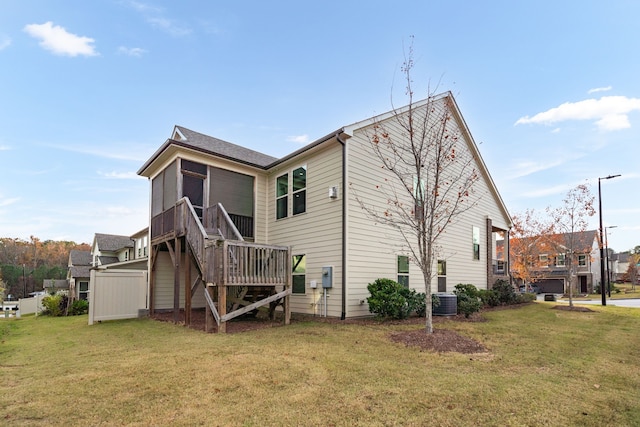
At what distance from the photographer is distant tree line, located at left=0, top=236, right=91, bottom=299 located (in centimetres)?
4452

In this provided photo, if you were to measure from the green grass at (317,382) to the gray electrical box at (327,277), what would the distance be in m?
2.70

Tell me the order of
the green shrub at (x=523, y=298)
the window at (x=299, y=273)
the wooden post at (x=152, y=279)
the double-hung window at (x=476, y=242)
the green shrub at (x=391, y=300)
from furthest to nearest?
the green shrub at (x=523, y=298) < the double-hung window at (x=476, y=242) < the wooden post at (x=152, y=279) < the window at (x=299, y=273) < the green shrub at (x=391, y=300)

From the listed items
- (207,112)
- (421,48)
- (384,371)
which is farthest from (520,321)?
(207,112)

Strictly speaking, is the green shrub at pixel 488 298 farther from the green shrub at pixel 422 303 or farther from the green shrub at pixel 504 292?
the green shrub at pixel 422 303

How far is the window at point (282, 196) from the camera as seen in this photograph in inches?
513

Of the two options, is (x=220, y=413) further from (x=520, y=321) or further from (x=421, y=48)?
(x=520, y=321)

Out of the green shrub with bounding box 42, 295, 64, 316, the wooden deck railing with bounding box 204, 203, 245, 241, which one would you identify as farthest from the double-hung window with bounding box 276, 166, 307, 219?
the green shrub with bounding box 42, 295, 64, 316

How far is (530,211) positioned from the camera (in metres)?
27.6

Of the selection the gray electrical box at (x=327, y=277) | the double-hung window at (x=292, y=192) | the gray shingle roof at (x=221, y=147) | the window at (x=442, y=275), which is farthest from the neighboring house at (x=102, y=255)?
the window at (x=442, y=275)

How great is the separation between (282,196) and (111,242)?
2331cm

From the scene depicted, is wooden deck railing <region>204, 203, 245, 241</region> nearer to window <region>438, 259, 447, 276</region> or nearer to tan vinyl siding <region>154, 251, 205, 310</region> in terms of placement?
Answer: tan vinyl siding <region>154, 251, 205, 310</region>

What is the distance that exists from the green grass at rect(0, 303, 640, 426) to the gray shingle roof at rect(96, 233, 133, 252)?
75.9ft

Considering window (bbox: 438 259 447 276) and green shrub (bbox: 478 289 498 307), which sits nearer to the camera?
window (bbox: 438 259 447 276)

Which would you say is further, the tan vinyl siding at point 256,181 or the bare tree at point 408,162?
the tan vinyl siding at point 256,181
